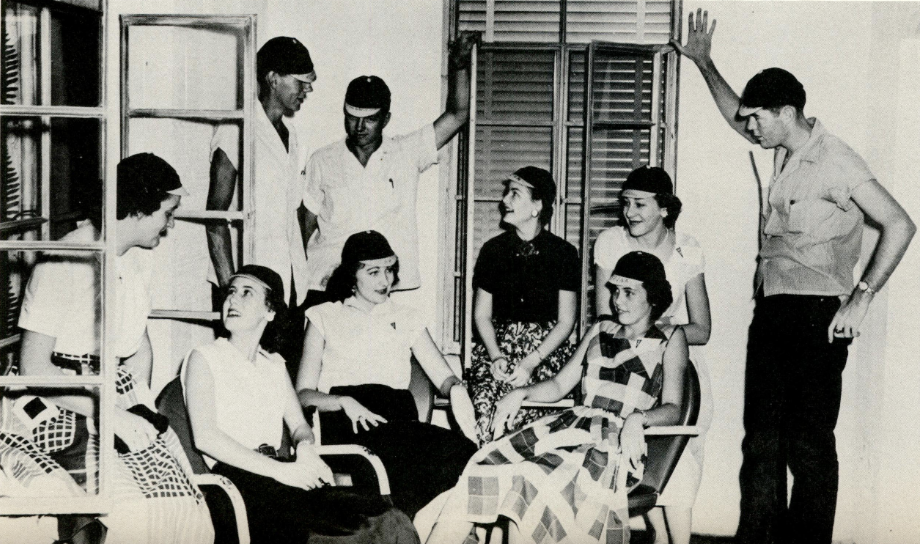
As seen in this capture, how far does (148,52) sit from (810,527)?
10.9 feet

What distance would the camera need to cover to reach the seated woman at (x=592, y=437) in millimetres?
3492

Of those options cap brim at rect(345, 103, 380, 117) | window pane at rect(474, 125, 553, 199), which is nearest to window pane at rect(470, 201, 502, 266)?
window pane at rect(474, 125, 553, 199)

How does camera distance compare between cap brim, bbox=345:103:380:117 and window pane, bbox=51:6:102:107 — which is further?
cap brim, bbox=345:103:380:117

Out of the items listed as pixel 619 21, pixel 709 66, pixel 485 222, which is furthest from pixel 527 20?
pixel 485 222

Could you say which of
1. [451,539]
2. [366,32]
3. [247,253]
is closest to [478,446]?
[451,539]

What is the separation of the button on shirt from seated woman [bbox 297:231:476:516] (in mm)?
1504

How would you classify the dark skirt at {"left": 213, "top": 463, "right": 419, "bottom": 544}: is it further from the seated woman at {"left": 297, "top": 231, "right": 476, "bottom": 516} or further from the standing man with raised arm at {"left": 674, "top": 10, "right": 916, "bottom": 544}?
the standing man with raised arm at {"left": 674, "top": 10, "right": 916, "bottom": 544}

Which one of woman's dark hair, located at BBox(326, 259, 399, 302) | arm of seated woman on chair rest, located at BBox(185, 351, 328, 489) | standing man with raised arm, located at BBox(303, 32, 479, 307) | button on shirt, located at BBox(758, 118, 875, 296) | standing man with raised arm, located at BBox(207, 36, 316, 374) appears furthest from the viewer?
standing man with raised arm, located at BBox(303, 32, 479, 307)

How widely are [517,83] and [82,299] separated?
7.46 ft

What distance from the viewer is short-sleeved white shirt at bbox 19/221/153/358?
324cm

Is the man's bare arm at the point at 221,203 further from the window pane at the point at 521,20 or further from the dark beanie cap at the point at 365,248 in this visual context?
the window pane at the point at 521,20

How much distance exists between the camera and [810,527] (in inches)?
156

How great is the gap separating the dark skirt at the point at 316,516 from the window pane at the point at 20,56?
5.62 feet

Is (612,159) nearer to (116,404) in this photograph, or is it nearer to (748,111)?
(748,111)
